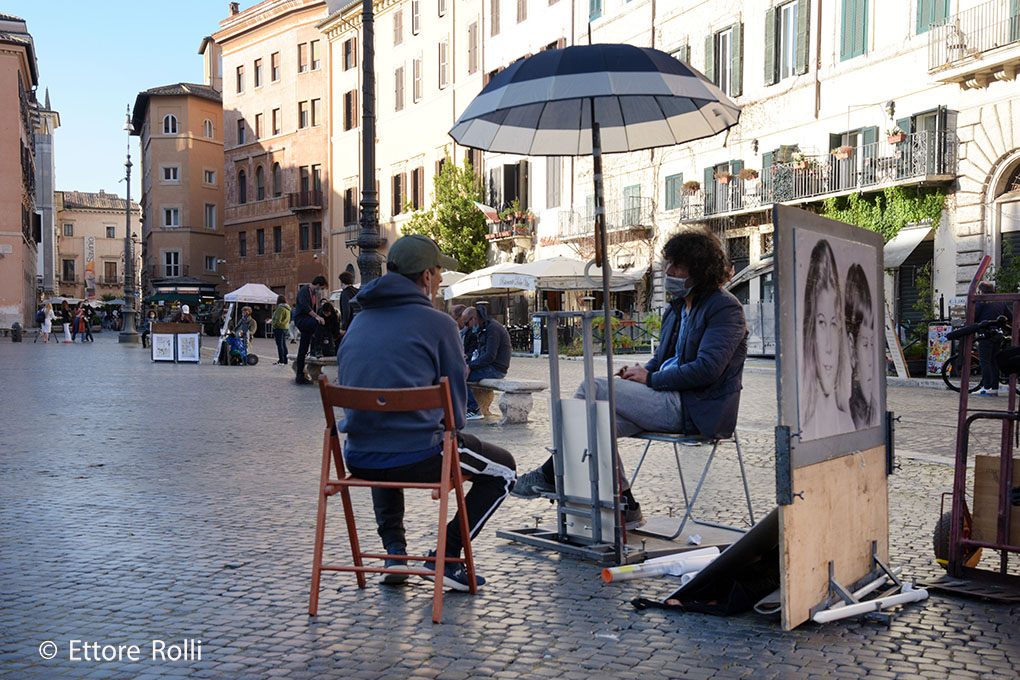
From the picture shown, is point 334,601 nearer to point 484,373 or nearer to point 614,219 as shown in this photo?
point 484,373

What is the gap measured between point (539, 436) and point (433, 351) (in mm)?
6097

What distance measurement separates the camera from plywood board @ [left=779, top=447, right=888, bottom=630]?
12.9 ft

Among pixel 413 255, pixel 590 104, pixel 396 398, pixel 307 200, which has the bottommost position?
pixel 396 398

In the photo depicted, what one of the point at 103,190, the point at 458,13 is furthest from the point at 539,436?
the point at 103,190

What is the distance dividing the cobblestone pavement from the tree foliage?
32.3 meters

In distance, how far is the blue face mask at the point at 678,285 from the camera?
5.41 metres

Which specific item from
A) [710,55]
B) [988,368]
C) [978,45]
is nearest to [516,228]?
[710,55]

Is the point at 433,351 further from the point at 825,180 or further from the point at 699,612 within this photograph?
the point at 825,180

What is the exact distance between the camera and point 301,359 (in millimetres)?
18344

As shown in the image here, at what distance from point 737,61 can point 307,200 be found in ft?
97.5

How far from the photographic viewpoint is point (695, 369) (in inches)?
204

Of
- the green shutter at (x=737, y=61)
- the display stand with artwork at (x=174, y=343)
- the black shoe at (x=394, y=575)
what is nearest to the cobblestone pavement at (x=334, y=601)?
the black shoe at (x=394, y=575)

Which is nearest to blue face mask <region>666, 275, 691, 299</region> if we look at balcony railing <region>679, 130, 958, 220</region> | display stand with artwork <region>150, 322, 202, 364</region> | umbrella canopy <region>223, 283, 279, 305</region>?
balcony railing <region>679, 130, 958, 220</region>

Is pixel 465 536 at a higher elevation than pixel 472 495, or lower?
lower
